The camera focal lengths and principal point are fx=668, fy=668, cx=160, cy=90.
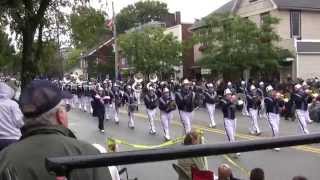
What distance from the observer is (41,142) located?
2969 mm

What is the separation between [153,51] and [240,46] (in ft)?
59.6

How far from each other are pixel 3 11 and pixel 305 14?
40.8 m

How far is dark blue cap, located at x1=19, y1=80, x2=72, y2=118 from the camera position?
3102 millimetres

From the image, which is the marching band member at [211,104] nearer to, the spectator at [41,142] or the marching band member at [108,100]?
the marching band member at [108,100]

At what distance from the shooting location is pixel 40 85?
319 centimetres

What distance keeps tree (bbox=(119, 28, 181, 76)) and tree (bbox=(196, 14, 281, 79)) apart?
15329 millimetres

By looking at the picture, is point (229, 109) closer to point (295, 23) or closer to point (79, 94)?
point (79, 94)

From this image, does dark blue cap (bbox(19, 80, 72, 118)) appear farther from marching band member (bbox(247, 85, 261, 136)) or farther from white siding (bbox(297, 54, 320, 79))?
A: white siding (bbox(297, 54, 320, 79))

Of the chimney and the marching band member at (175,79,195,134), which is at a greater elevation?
the chimney

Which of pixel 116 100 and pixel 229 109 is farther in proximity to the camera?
pixel 116 100

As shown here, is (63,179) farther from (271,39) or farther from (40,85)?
(271,39)

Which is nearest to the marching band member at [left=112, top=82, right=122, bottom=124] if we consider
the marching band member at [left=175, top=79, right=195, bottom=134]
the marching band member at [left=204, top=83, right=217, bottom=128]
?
the marching band member at [left=204, top=83, right=217, bottom=128]

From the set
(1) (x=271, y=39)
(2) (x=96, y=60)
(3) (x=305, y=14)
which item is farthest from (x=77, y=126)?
(2) (x=96, y=60)

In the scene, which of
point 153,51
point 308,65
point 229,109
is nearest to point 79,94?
point 308,65
